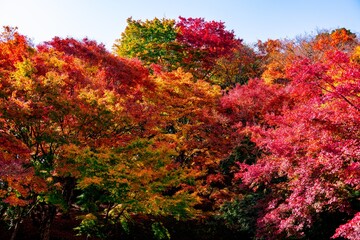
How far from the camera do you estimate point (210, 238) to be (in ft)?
58.1

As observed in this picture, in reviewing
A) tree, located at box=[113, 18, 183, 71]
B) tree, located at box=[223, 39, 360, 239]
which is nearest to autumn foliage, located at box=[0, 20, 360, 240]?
tree, located at box=[223, 39, 360, 239]

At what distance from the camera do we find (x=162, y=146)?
1164cm

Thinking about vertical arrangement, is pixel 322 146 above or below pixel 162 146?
above

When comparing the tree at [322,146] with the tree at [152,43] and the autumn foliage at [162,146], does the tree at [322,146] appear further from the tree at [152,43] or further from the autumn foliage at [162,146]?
the tree at [152,43]

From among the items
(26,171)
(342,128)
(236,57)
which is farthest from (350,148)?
(236,57)

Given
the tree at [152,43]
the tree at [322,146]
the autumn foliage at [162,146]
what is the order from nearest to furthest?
1. the tree at [322,146]
2. the autumn foliage at [162,146]
3. the tree at [152,43]

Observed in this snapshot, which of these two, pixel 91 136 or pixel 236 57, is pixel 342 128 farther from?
pixel 236 57

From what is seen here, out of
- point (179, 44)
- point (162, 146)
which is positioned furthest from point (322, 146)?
point (179, 44)

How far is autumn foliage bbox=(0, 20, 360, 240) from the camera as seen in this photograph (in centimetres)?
985

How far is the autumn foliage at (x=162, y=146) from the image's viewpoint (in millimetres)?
9852

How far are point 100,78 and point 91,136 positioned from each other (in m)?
4.75

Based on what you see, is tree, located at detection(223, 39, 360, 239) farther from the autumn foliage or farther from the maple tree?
the maple tree

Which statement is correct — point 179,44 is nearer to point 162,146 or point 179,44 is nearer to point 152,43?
point 152,43

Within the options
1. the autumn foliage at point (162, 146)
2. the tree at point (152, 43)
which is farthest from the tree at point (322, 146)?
the tree at point (152, 43)
